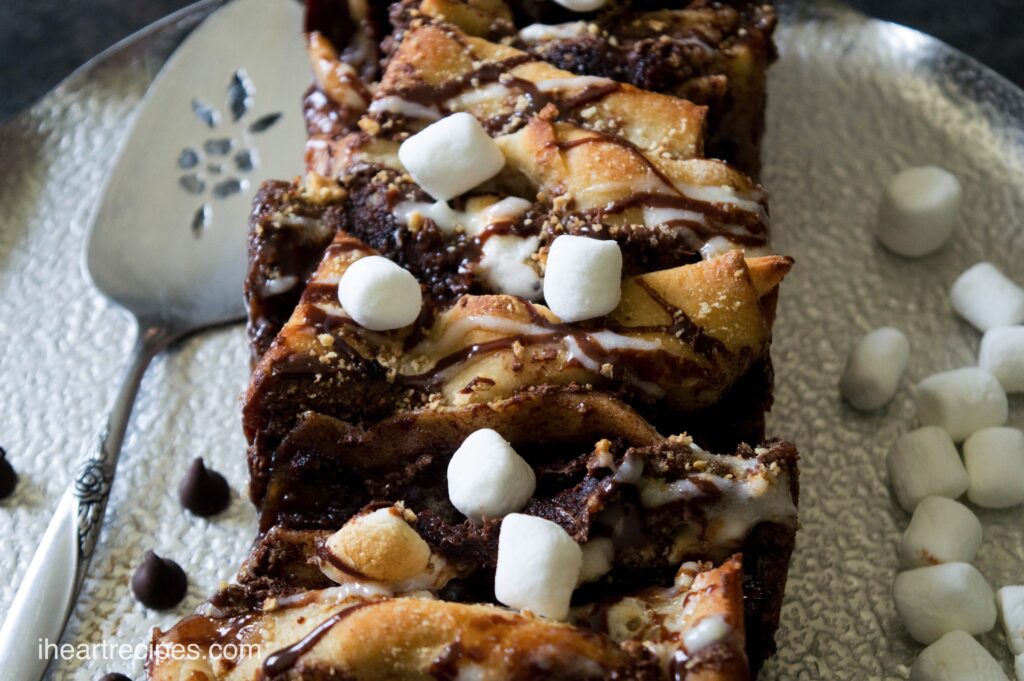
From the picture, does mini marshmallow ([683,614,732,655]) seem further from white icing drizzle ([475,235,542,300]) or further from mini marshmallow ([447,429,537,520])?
white icing drizzle ([475,235,542,300])

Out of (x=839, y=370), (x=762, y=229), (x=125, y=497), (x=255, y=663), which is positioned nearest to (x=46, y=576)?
(x=125, y=497)

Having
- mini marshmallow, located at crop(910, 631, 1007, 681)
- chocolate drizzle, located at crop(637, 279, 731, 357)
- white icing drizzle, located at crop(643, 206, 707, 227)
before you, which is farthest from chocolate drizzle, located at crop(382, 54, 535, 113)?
mini marshmallow, located at crop(910, 631, 1007, 681)

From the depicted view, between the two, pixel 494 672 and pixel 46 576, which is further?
pixel 46 576

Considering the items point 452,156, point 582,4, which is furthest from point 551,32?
point 452,156

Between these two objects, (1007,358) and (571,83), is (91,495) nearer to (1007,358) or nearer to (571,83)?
(571,83)

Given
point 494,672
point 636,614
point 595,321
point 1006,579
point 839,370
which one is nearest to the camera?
point 494,672

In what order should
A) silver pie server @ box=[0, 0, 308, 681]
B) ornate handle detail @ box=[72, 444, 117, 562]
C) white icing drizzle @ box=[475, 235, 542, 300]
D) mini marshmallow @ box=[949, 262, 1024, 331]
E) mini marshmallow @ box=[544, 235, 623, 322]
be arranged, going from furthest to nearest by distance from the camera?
mini marshmallow @ box=[949, 262, 1024, 331], silver pie server @ box=[0, 0, 308, 681], ornate handle detail @ box=[72, 444, 117, 562], white icing drizzle @ box=[475, 235, 542, 300], mini marshmallow @ box=[544, 235, 623, 322]

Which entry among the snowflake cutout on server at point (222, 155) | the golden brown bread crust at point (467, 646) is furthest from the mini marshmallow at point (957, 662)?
the snowflake cutout on server at point (222, 155)

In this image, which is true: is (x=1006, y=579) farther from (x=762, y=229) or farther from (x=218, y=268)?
(x=218, y=268)
